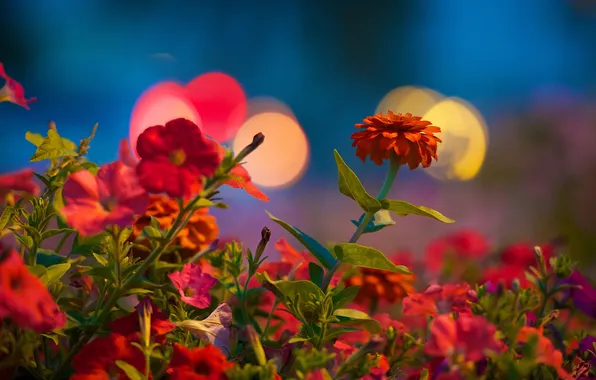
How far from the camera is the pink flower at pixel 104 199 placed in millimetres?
459

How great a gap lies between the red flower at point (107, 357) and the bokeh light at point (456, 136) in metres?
5.65

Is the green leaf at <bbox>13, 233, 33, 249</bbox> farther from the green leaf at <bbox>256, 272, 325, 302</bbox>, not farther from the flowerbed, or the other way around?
the green leaf at <bbox>256, 272, 325, 302</bbox>

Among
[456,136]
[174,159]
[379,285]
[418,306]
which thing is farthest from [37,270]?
[456,136]

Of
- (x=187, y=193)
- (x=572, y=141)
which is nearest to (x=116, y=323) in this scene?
(x=187, y=193)

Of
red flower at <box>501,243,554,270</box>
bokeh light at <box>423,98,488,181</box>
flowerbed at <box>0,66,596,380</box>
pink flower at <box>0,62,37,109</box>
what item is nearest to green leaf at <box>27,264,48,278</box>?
flowerbed at <box>0,66,596,380</box>

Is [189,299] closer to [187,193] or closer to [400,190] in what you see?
[187,193]

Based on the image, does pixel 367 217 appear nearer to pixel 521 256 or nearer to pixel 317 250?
pixel 317 250

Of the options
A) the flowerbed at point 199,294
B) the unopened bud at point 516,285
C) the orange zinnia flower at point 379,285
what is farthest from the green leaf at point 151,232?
the orange zinnia flower at point 379,285

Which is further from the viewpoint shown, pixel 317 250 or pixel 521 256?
pixel 521 256

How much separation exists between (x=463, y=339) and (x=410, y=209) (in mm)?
167

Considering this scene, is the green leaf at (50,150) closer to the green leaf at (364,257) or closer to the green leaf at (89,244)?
the green leaf at (89,244)

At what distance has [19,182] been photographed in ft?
2.04

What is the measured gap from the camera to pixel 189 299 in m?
0.56

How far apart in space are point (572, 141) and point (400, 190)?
1.37m
